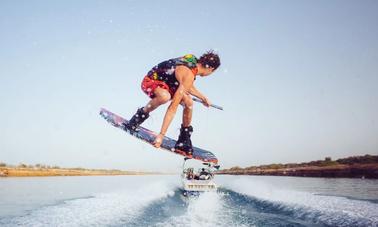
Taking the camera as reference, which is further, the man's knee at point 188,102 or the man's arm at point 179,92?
the man's knee at point 188,102

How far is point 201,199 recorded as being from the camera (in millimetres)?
24547

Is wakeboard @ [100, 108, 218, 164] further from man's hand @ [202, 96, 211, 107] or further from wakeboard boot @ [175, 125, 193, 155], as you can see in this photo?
man's hand @ [202, 96, 211, 107]

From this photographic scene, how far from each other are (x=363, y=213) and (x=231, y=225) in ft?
22.5

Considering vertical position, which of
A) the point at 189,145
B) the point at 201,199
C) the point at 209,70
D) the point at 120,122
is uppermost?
the point at 209,70

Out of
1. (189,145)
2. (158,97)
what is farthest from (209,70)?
(189,145)

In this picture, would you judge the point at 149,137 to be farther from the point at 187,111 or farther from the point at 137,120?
the point at 187,111

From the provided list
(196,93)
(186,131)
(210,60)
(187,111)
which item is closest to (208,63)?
(210,60)

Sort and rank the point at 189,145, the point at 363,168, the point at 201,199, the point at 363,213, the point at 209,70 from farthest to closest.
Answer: the point at 363,168
the point at 201,199
the point at 363,213
the point at 189,145
the point at 209,70

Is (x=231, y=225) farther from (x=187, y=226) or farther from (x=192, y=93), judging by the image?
(x=192, y=93)

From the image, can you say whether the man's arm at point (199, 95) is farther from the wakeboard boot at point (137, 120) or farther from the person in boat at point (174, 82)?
the wakeboard boot at point (137, 120)

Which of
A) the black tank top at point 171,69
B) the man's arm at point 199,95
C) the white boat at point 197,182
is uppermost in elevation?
the black tank top at point 171,69

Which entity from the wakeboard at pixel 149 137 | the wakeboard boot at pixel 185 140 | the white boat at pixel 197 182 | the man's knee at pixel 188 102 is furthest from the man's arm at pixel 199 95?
the white boat at pixel 197 182

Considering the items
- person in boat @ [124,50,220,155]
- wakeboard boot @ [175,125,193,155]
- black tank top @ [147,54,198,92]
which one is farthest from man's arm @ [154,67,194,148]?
wakeboard boot @ [175,125,193,155]

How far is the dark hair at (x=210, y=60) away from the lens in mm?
4180
